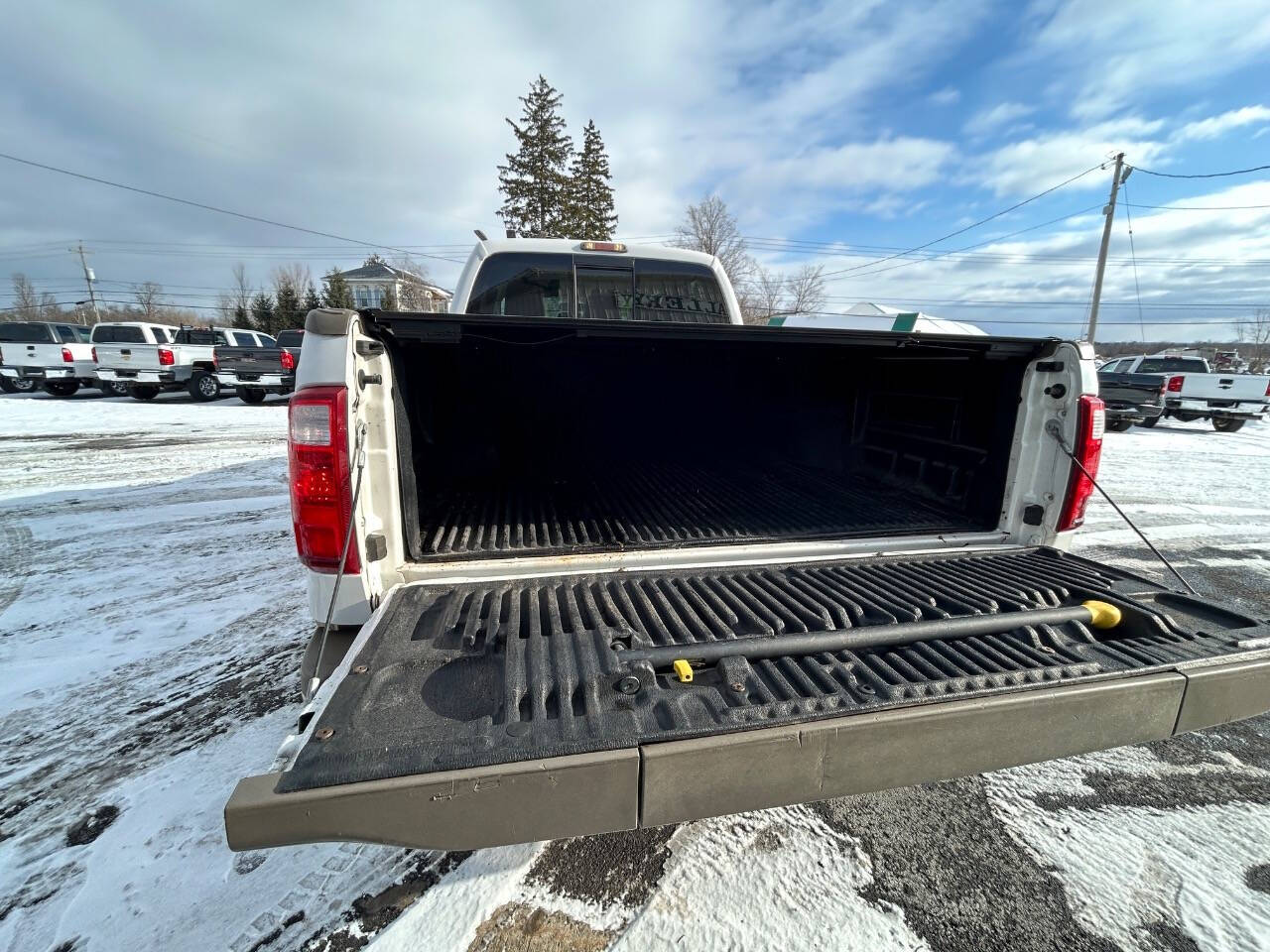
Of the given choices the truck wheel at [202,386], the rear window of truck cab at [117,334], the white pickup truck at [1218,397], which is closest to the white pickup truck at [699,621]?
the white pickup truck at [1218,397]

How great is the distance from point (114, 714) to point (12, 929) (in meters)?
1.25

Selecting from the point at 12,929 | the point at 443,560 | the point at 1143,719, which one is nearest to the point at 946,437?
the point at 1143,719

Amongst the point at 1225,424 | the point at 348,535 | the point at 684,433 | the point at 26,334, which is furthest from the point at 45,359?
the point at 1225,424

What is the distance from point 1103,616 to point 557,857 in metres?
2.10

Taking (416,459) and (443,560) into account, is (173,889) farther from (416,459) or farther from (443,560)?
(416,459)

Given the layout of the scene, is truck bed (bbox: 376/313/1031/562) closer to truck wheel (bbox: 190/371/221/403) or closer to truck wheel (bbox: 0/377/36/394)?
truck wheel (bbox: 190/371/221/403)

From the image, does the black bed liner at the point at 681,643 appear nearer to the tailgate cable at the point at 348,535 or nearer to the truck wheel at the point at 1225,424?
the tailgate cable at the point at 348,535

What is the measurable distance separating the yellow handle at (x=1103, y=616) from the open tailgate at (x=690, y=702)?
58 mm

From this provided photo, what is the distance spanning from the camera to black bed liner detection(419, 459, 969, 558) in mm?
2602

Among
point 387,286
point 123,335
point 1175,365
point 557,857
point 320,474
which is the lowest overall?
point 557,857

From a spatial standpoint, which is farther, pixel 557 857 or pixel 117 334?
pixel 117 334

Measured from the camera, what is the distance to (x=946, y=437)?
10.1 feet

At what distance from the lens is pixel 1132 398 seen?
14.0 metres

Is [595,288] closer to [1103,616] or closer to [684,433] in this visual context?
[684,433]
